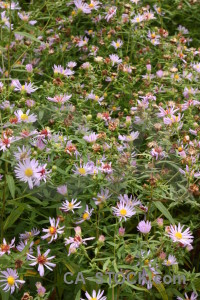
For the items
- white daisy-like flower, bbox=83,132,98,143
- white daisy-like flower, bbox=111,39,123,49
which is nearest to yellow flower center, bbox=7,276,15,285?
white daisy-like flower, bbox=83,132,98,143

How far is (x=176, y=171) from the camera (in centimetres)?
215

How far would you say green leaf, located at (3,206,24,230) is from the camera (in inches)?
77.3

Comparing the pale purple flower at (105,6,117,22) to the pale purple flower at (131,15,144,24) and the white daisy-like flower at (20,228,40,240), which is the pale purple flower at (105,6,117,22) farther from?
the white daisy-like flower at (20,228,40,240)

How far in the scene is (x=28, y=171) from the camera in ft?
6.10

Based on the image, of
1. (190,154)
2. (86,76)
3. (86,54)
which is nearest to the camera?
(190,154)

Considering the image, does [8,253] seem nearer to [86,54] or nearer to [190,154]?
[190,154]

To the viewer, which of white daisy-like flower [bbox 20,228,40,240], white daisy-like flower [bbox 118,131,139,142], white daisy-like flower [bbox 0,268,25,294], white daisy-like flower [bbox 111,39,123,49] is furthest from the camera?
white daisy-like flower [bbox 111,39,123,49]

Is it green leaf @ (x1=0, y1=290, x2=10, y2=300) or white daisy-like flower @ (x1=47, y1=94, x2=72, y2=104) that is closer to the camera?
green leaf @ (x1=0, y1=290, x2=10, y2=300)

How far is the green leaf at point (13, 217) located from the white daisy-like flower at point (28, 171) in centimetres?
16

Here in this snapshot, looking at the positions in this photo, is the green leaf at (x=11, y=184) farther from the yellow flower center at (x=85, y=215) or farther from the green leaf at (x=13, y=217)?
the yellow flower center at (x=85, y=215)

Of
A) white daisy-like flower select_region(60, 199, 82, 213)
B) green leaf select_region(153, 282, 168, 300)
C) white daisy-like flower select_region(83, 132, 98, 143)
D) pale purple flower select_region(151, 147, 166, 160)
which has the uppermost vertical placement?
white daisy-like flower select_region(83, 132, 98, 143)

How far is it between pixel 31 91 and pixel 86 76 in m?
0.36

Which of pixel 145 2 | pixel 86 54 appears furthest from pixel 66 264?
pixel 145 2

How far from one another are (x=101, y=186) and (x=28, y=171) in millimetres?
263
